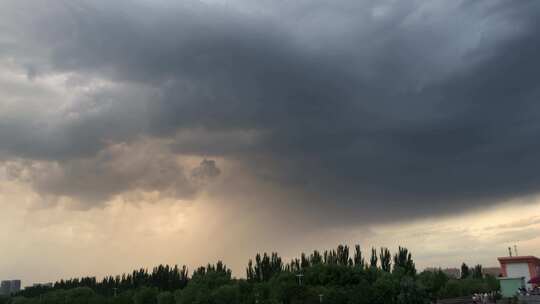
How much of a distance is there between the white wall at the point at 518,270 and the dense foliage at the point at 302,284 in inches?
461

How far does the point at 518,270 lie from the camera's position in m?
66.9

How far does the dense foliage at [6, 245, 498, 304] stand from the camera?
65125 millimetres

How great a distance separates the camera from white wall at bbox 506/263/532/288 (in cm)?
6594

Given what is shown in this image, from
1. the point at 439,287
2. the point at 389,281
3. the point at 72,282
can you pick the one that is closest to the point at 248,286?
the point at 389,281

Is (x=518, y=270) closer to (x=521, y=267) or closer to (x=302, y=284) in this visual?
(x=521, y=267)

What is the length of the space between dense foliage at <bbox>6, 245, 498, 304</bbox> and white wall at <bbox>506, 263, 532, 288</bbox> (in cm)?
1170

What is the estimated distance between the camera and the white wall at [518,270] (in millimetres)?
65938

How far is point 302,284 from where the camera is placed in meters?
78.1

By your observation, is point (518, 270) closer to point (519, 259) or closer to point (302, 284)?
point (519, 259)

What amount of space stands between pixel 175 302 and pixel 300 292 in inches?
1290

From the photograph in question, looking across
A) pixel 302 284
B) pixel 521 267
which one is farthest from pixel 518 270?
pixel 302 284

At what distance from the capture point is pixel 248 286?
90062 millimetres

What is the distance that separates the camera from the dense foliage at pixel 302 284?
214 ft

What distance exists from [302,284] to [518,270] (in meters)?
32.6
